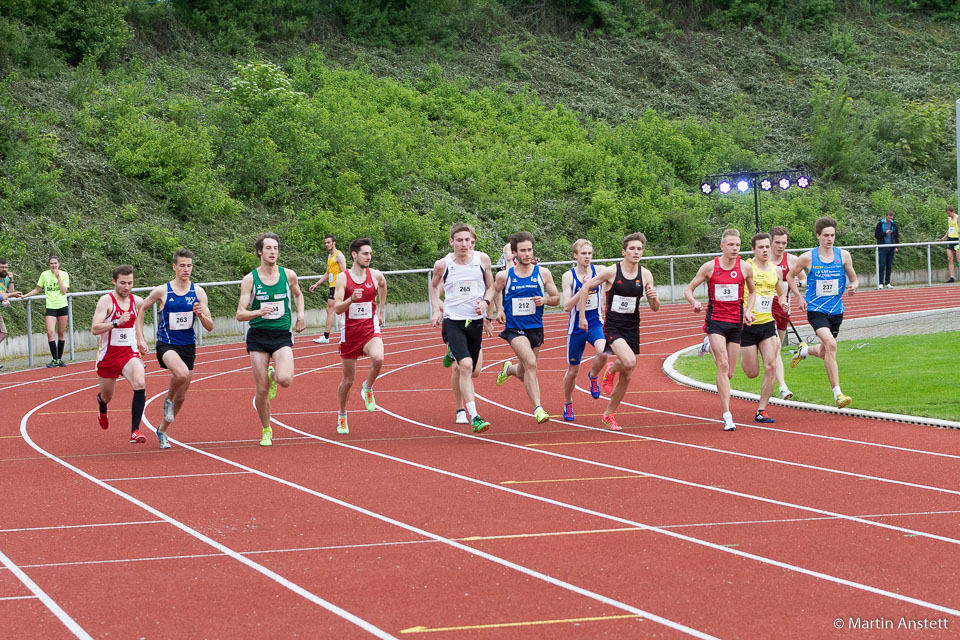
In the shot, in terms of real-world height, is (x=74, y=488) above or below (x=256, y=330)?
Result: below

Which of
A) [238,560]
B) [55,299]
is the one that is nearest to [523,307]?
[238,560]

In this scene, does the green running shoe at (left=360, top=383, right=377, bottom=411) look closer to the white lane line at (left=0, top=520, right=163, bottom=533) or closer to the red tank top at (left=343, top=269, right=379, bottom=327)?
the red tank top at (left=343, top=269, right=379, bottom=327)

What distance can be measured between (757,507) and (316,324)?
60.7ft

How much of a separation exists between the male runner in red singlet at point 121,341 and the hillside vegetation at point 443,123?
42.5 feet

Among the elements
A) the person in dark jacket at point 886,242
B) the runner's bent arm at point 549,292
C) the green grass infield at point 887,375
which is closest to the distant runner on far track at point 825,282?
the green grass infield at point 887,375

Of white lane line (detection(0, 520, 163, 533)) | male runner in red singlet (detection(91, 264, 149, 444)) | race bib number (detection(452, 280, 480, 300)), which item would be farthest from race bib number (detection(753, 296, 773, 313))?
white lane line (detection(0, 520, 163, 533))

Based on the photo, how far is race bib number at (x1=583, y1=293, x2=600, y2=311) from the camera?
12.1 m

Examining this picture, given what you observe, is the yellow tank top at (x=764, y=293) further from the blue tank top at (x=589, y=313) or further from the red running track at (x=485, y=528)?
the blue tank top at (x=589, y=313)

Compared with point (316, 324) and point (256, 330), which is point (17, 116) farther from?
point (256, 330)

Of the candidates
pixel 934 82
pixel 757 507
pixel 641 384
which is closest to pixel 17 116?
pixel 641 384

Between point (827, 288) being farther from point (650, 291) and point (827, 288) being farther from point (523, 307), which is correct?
point (523, 307)

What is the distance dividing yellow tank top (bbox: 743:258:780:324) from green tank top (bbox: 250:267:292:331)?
15.1 feet

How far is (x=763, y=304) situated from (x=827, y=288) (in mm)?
941

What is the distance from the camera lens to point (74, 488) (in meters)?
8.72
